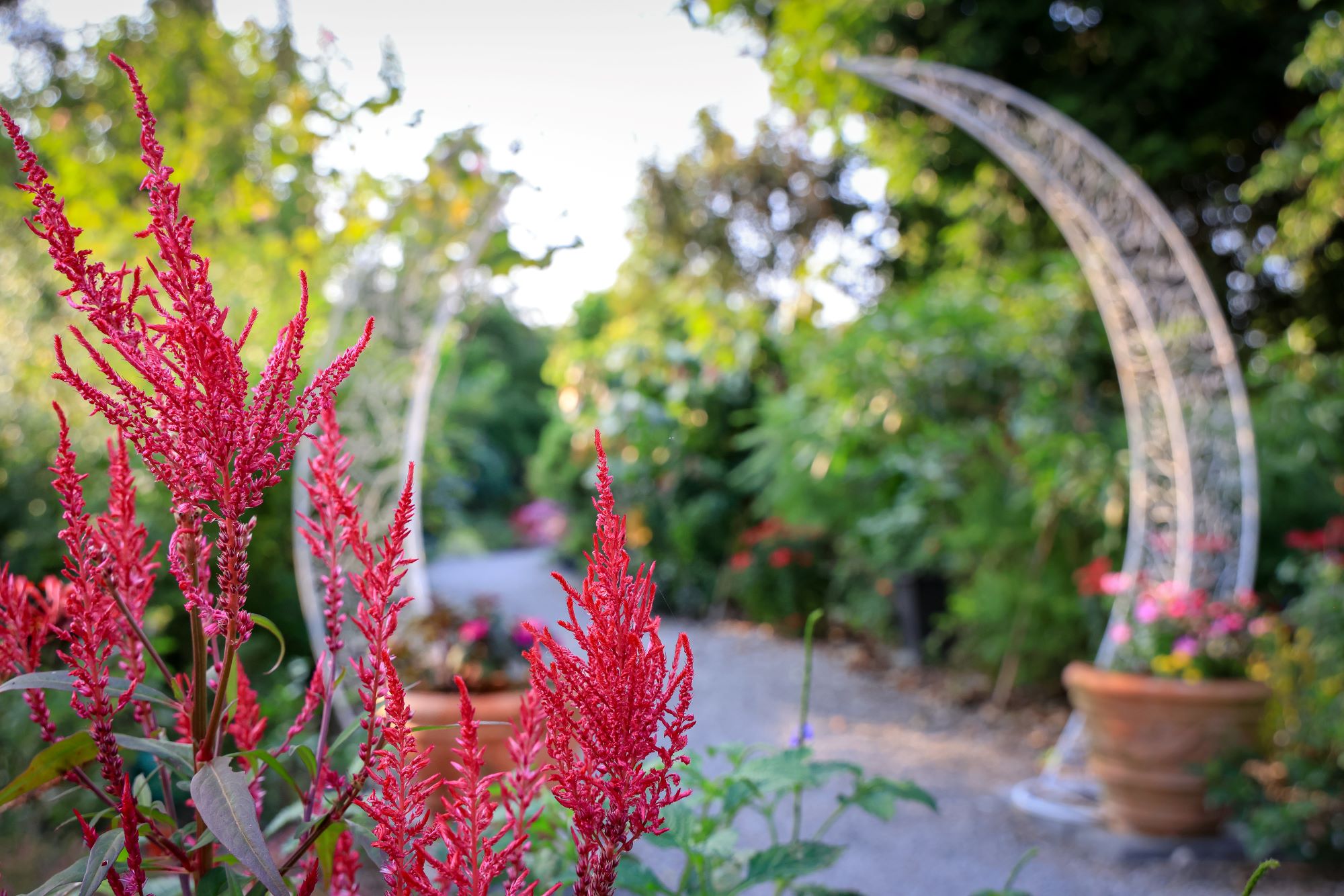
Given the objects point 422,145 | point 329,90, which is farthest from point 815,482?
point 422,145

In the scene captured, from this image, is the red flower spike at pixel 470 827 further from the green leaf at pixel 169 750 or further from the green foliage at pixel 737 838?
the green foliage at pixel 737 838

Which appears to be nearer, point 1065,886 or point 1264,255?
point 1065,886

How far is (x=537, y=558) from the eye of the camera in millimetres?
12086

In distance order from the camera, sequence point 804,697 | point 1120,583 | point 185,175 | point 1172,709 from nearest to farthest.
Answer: point 804,697
point 1172,709
point 1120,583
point 185,175

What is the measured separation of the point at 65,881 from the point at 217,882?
0.09m

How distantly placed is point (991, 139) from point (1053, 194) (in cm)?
36

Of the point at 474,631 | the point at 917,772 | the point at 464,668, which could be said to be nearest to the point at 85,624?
the point at 464,668

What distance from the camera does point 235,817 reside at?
561 millimetres

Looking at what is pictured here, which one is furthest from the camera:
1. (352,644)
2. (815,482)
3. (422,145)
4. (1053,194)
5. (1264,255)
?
(815,482)

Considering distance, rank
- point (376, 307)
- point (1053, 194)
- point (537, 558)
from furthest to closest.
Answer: point (537, 558)
point (1053, 194)
point (376, 307)

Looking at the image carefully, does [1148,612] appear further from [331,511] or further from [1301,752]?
[331,511]

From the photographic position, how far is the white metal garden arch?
3.81 m

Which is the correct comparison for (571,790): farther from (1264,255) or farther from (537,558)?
(537,558)

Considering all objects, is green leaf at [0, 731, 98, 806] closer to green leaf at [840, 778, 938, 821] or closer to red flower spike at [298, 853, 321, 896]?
red flower spike at [298, 853, 321, 896]
